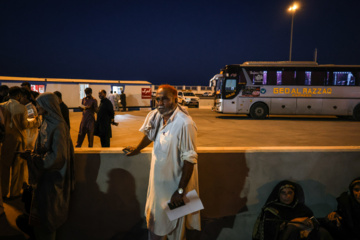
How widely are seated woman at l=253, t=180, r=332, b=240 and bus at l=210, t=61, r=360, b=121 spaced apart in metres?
13.1

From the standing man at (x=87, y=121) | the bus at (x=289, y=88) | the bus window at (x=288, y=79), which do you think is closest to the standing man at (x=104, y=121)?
the standing man at (x=87, y=121)

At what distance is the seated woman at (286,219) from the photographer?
2.78 meters

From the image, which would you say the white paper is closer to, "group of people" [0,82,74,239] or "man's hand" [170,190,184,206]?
"man's hand" [170,190,184,206]

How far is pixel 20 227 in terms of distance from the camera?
296 centimetres

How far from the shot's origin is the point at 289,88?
1563cm

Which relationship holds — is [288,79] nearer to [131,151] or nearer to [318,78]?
[318,78]

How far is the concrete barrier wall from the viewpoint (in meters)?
3.04

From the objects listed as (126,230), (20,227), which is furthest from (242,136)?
(20,227)

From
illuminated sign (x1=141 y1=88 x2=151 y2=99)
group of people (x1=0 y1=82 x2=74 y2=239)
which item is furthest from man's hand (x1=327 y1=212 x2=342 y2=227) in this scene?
illuminated sign (x1=141 y1=88 x2=151 y2=99)

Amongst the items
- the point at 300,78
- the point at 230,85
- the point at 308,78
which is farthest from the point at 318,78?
the point at 230,85

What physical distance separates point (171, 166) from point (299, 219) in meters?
1.72

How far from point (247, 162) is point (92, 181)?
194 centimetres

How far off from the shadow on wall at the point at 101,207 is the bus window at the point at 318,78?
1572 cm

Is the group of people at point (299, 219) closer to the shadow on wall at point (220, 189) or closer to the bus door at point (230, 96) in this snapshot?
the shadow on wall at point (220, 189)
